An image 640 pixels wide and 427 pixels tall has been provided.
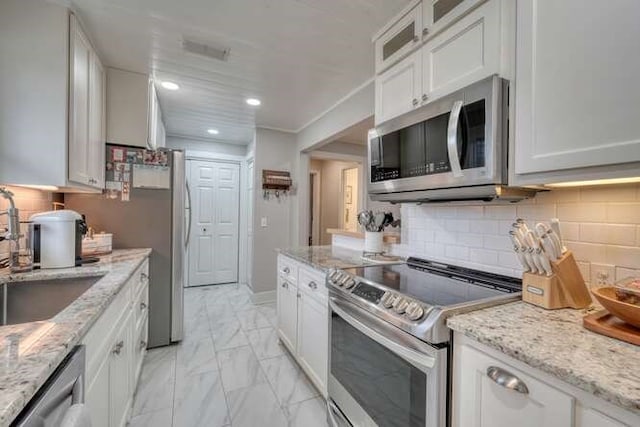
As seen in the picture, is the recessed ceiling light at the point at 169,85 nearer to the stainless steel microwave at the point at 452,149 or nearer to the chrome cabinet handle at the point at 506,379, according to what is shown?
the stainless steel microwave at the point at 452,149

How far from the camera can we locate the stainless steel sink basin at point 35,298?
135 centimetres

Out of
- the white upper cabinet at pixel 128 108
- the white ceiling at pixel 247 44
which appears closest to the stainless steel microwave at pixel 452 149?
the white ceiling at pixel 247 44

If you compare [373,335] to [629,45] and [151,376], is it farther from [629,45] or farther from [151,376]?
[151,376]

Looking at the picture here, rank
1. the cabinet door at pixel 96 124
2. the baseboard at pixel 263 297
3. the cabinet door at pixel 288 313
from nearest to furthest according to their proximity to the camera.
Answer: the cabinet door at pixel 96 124, the cabinet door at pixel 288 313, the baseboard at pixel 263 297

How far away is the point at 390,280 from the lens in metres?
1.46

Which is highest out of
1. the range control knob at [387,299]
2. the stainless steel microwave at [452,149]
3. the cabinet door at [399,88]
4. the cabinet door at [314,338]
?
the cabinet door at [399,88]

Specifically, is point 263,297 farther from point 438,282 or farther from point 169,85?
point 438,282

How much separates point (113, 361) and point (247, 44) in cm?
209

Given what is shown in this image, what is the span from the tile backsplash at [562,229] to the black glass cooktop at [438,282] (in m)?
0.08

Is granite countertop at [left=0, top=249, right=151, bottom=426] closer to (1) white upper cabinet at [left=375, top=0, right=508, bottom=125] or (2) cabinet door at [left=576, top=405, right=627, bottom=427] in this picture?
(2) cabinet door at [left=576, top=405, right=627, bottom=427]

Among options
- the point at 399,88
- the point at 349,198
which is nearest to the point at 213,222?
the point at 349,198

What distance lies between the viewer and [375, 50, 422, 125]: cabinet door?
1.55 m

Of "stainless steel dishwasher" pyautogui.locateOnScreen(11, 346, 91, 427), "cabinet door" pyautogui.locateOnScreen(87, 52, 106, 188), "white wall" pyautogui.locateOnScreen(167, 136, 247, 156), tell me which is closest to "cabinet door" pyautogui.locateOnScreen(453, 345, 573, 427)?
"stainless steel dishwasher" pyautogui.locateOnScreen(11, 346, 91, 427)

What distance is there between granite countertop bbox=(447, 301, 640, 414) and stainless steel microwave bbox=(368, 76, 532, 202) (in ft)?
1.60
